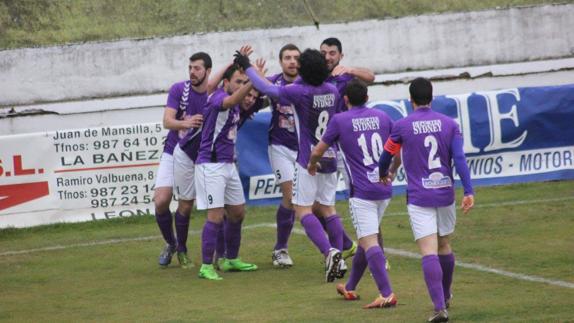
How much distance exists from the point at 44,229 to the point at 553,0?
16.4m

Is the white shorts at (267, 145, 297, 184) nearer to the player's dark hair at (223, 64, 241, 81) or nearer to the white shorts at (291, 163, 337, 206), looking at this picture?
the white shorts at (291, 163, 337, 206)

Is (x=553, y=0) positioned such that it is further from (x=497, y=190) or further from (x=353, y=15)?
(x=497, y=190)

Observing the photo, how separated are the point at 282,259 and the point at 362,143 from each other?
3.13m

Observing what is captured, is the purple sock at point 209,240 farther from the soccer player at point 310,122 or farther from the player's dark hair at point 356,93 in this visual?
the player's dark hair at point 356,93

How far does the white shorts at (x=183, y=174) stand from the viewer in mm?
12539

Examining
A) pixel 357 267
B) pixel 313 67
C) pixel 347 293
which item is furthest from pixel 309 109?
pixel 347 293

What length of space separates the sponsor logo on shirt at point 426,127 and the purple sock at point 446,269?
1076 mm

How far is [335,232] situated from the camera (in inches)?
455

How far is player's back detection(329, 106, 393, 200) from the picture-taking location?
9766 millimetres

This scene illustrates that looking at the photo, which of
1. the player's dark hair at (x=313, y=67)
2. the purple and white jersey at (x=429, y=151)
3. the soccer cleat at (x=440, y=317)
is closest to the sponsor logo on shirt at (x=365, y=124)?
the purple and white jersey at (x=429, y=151)

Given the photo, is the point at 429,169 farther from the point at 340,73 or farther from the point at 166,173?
the point at 166,173

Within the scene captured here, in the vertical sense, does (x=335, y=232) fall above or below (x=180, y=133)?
below

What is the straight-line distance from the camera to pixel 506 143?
18234 millimetres

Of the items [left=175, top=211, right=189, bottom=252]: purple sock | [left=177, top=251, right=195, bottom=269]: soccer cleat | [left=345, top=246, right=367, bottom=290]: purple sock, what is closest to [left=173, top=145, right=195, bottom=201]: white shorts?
[left=175, top=211, right=189, bottom=252]: purple sock
